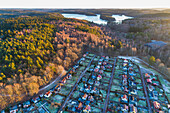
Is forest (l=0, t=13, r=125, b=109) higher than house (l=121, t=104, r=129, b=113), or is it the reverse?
forest (l=0, t=13, r=125, b=109)

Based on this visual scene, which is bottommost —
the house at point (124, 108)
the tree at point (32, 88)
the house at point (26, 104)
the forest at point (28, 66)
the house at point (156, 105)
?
the house at point (26, 104)

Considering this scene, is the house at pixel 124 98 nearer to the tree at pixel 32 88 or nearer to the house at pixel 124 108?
the house at pixel 124 108

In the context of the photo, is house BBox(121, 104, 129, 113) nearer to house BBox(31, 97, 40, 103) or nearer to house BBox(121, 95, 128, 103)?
house BBox(121, 95, 128, 103)

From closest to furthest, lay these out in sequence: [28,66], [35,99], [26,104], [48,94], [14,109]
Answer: [14,109] → [26,104] → [35,99] → [48,94] → [28,66]

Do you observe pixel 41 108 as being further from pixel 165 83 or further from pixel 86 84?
pixel 165 83

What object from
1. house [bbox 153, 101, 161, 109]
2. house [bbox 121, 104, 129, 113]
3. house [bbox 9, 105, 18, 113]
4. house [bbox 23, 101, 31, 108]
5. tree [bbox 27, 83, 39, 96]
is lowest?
house [bbox 9, 105, 18, 113]

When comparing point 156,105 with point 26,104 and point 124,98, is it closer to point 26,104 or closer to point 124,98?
point 124,98

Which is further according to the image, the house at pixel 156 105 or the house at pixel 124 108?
the house at pixel 156 105

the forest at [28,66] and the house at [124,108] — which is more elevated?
the forest at [28,66]

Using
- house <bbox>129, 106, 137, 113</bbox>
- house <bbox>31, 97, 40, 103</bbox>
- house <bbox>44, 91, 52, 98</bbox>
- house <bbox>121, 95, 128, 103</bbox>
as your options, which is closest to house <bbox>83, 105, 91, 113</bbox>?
house <bbox>121, 95, 128, 103</bbox>

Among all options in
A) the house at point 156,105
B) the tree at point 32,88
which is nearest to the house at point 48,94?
the tree at point 32,88

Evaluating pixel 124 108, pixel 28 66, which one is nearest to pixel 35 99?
pixel 28 66
